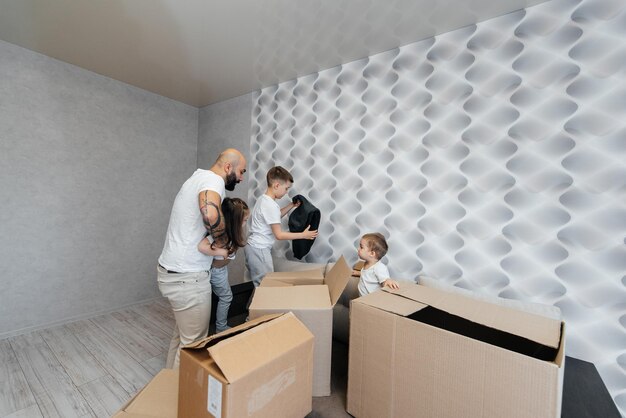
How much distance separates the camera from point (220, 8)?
1598 mm

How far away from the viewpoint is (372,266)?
157cm

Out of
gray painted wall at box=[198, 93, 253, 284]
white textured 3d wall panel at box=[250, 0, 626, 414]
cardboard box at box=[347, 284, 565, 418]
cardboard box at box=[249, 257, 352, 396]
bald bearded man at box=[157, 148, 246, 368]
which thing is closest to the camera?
cardboard box at box=[347, 284, 565, 418]

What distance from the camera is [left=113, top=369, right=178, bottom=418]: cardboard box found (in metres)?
0.84

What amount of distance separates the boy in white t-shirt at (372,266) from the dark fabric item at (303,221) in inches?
22.7

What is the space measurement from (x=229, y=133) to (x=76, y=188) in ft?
5.16

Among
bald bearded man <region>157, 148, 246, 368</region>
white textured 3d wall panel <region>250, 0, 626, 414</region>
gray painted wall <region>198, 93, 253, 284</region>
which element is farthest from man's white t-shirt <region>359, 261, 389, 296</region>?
gray painted wall <region>198, 93, 253, 284</region>

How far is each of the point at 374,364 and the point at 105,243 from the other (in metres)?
2.99

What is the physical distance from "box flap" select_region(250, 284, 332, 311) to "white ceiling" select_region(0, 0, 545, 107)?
1.61 meters

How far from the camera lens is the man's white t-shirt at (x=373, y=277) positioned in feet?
4.92

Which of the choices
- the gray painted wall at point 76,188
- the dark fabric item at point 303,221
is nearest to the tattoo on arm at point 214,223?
the dark fabric item at point 303,221

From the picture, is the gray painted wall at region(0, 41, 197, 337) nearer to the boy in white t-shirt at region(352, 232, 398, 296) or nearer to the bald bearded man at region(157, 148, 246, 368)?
the bald bearded man at region(157, 148, 246, 368)

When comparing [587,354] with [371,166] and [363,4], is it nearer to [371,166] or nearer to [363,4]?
[371,166]

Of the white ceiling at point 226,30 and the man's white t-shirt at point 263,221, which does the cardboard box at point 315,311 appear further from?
the white ceiling at point 226,30

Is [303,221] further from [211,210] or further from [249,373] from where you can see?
[249,373]
